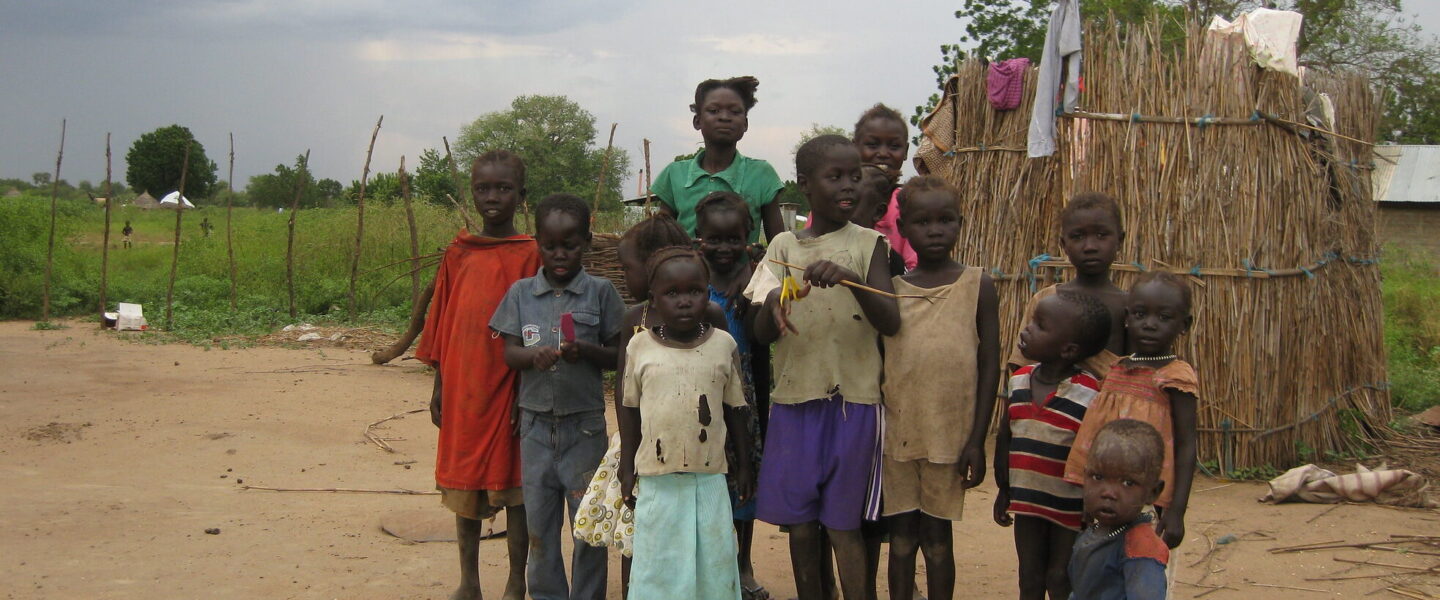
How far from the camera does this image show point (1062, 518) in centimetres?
268

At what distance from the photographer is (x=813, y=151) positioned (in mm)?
2848

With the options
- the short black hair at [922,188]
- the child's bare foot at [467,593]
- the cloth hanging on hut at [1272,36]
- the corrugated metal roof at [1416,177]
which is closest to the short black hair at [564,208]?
the short black hair at [922,188]

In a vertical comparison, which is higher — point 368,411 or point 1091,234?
point 1091,234

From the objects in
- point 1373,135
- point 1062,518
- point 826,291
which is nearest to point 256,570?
point 826,291

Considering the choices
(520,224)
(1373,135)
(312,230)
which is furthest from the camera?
(312,230)

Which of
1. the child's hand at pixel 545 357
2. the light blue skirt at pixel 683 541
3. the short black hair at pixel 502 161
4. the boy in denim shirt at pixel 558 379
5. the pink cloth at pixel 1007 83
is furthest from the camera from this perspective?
the pink cloth at pixel 1007 83

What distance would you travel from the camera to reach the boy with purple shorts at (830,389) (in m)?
2.83

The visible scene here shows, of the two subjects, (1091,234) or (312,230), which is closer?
(1091,234)

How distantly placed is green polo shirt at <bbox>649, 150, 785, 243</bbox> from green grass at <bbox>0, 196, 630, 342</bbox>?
7566 mm

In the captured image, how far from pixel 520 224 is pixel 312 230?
500 centimetres

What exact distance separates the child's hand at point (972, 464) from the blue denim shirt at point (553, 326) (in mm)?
1112

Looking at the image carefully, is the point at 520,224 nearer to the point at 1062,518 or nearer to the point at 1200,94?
the point at 1200,94

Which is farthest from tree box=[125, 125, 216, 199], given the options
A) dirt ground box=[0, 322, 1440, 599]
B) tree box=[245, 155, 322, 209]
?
dirt ground box=[0, 322, 1440, 599]

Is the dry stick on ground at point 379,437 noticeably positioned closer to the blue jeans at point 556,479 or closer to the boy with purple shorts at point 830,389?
the blue jeans at point 556,479
